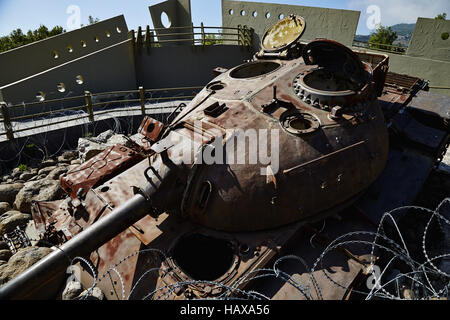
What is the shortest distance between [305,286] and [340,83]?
11.6 ft

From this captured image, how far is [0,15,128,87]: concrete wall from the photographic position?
43.1ft

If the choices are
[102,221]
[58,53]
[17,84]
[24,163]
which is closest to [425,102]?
[102,221]

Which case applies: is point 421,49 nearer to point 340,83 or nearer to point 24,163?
point 340,83

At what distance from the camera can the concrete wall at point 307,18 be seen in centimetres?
1465

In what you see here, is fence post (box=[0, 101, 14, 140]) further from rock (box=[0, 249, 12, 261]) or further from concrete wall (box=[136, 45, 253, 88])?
concrete wall (box=[136, 45, 253, 88])

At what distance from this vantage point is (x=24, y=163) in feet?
32.9

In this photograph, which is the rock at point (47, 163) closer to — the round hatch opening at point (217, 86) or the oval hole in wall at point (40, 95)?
the oval hole in wall at point (40, 95)

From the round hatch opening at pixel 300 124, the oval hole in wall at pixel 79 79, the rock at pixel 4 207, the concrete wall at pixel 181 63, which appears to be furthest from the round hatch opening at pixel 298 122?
the concrete wall at pixel 181 63

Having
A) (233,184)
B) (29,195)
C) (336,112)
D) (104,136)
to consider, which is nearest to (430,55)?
(336,112)

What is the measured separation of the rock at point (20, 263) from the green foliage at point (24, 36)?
3233 cm

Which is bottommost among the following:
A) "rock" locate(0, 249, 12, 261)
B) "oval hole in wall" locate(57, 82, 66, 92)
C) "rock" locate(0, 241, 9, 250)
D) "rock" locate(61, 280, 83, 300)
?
"rock" locate(0, 241, 9, 250)

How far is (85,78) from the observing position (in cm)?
1292

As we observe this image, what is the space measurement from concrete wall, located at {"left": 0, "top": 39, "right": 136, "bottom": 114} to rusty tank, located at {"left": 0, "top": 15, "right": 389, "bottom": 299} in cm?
727

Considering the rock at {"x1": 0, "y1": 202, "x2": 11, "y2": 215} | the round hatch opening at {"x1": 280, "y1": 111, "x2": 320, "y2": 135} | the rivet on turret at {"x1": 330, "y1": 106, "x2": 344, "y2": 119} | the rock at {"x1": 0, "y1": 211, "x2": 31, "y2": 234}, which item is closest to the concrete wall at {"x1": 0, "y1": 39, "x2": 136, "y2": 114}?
the rock at {"x1": 0, "y1": 202, "x2": 11, "y2": 215}
